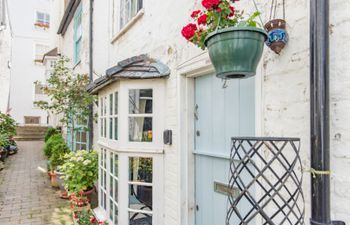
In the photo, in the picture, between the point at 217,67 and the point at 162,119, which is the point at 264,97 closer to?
the point at 217,67

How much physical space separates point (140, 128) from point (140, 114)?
0.67 ft

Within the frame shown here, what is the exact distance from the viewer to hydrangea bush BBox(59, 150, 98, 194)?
18.4ft

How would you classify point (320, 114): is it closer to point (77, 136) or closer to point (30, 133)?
point (77, 136)

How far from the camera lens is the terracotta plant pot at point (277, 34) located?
180 centimetres

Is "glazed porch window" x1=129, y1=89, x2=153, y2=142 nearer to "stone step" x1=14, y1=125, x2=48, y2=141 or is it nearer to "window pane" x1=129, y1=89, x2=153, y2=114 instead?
"window pane" x1=129, y1=89, x2=153, y2=114

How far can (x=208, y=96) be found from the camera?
2.87 metres

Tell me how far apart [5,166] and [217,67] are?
443 inches

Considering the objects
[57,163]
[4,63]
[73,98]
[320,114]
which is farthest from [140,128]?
[4,63]

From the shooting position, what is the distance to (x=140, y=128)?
12.3ft

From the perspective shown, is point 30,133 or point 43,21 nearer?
point 30,133

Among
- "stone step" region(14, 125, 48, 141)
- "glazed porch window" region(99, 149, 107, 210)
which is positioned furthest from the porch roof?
"stone step" region(14, 125, 48, 141)

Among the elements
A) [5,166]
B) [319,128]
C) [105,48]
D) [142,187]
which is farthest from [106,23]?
[5,166]

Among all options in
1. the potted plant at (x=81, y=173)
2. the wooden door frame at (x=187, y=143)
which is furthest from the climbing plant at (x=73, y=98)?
the wooden door frame at (x=187, y=143)

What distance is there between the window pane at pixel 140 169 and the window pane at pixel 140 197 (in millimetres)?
110
